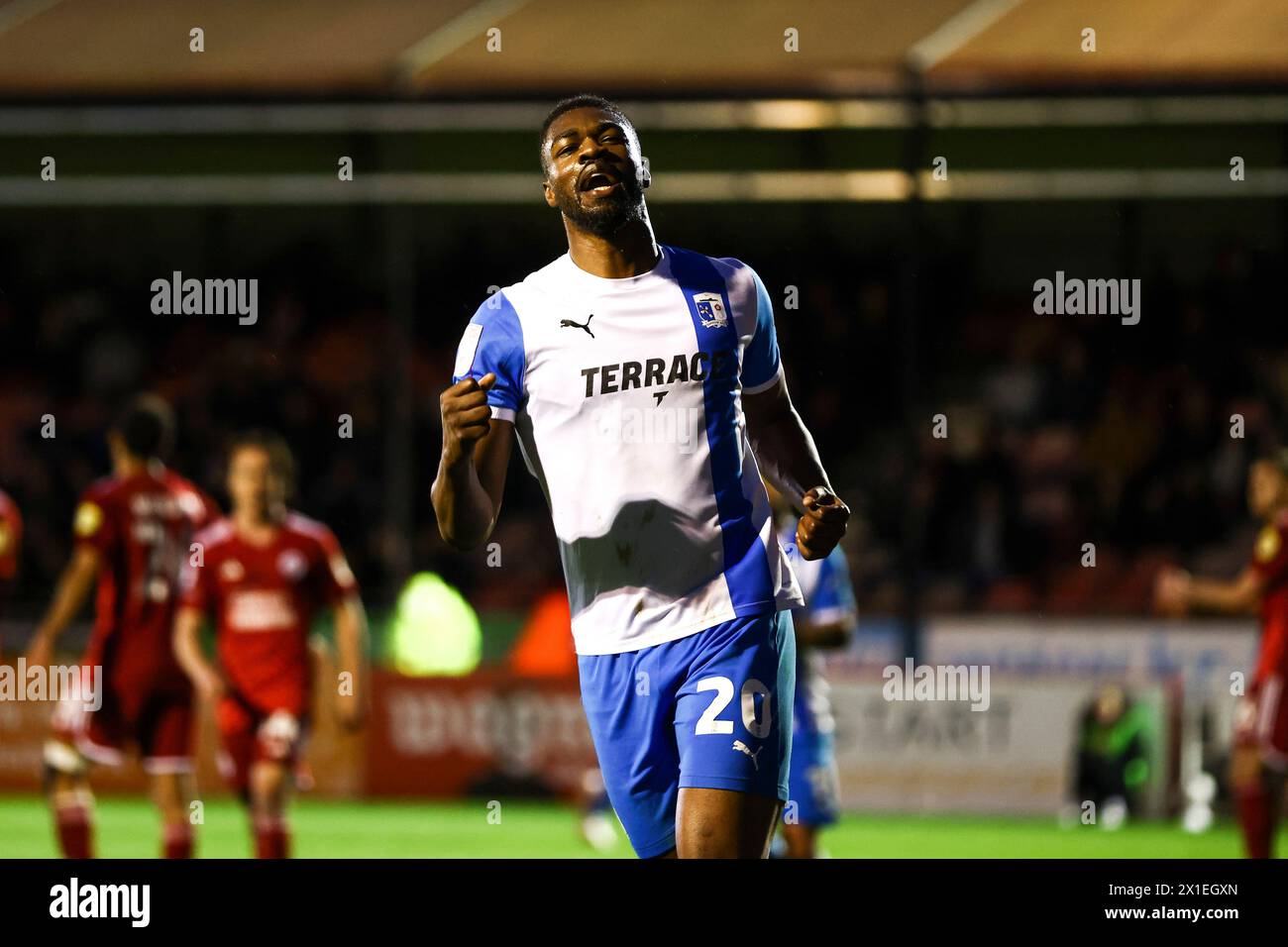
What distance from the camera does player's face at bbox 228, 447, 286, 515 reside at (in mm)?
9047

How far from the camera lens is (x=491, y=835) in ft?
38.6

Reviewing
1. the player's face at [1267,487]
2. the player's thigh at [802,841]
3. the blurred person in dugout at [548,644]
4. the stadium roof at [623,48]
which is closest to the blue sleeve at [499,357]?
the player's thigh at [802,841]

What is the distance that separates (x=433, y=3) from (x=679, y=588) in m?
10.1

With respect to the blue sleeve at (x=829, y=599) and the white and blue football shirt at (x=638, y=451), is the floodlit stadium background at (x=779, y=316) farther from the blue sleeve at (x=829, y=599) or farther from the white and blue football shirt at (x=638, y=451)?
the white and blue football shirt at (x=638, y=451)

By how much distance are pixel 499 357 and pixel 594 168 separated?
508 mm

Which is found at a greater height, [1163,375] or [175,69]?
[175,69]

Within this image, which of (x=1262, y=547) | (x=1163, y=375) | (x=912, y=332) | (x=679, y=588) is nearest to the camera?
(x=679, y=588)

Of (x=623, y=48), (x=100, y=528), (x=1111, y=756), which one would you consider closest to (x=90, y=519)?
(x=100, y=528)

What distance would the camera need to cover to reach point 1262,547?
31.1ft

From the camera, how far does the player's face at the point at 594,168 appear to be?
15.5 ft
